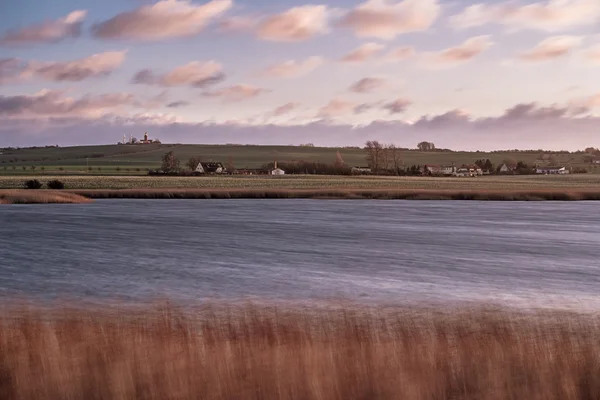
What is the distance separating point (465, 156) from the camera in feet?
630

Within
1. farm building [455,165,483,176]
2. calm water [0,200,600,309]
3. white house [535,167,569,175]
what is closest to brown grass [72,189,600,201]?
calm water [0,200,600,309]

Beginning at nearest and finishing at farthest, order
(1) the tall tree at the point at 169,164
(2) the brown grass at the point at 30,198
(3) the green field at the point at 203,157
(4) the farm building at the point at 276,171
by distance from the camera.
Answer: (2) the brown grass at the point at 30,198
(1) the tall tree at the point at 169,164
(4) the farm building at the point at 276,171
(3) the green field at the point at 203,157

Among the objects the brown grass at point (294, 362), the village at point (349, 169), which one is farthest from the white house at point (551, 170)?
the brown grass at point (294, 362)

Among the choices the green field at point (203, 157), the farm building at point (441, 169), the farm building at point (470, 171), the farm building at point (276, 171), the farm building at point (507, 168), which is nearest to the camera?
the farm building at point (276, 171)

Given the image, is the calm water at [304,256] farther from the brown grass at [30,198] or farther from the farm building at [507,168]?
the farm building at [507,168]

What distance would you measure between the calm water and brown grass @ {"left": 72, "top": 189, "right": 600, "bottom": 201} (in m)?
21.1

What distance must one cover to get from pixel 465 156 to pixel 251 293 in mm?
179954

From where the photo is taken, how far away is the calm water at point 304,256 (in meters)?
18.2

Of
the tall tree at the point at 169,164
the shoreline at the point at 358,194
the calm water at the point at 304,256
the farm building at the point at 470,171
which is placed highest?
the tall tree at the point at 169,164

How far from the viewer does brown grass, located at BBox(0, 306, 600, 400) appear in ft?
28.3

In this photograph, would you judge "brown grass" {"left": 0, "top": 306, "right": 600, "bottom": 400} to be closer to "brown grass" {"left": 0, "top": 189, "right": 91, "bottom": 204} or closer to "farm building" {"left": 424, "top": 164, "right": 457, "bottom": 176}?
"brown grass" {"left": 0, "top": 189, "right": 91, "bottom": 204}

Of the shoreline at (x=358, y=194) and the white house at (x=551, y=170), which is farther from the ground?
the white house at (x=551, y=170)

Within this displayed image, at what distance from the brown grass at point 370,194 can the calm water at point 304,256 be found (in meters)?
21.1

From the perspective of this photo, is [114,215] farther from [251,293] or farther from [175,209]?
[251,293]
